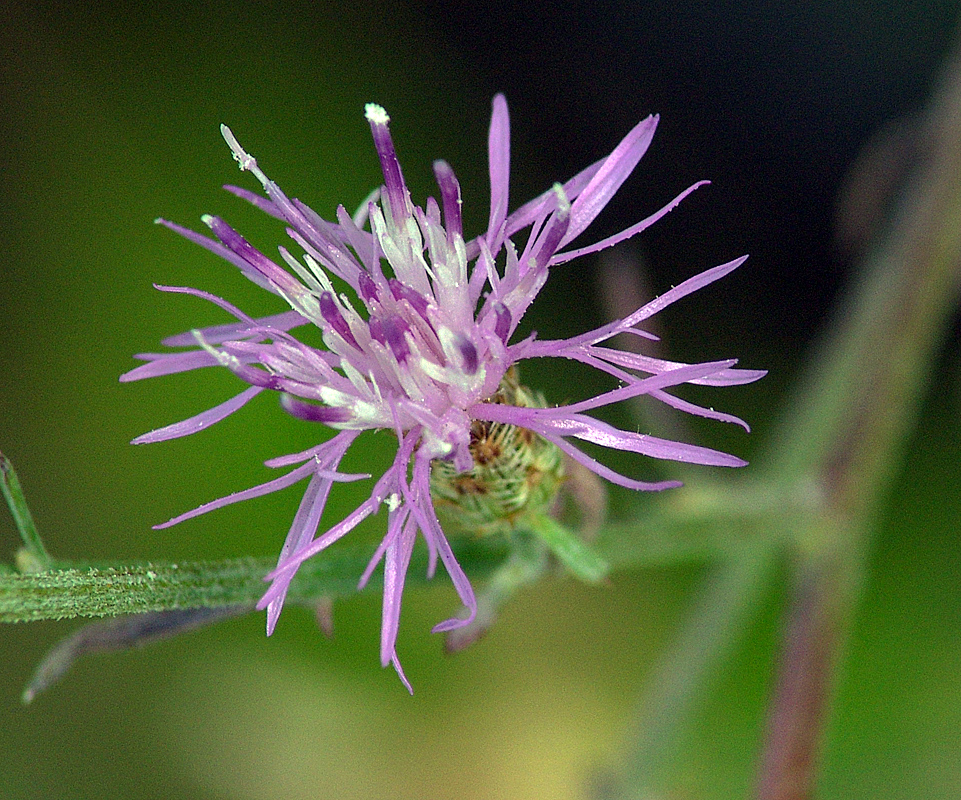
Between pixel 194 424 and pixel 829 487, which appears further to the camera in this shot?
pixel 829 487

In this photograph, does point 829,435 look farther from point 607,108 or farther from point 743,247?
point 607,108

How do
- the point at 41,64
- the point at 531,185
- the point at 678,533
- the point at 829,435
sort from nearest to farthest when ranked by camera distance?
the point at 678,533 < the point at 829,435 < the point at 41,64 < the point at 531,185

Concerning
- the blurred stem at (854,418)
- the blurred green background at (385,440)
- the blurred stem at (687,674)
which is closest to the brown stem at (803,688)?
the blurred stem at (854,418)

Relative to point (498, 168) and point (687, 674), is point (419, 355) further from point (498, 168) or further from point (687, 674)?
point (687, 674)

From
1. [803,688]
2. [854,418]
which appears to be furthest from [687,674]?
[854,418]

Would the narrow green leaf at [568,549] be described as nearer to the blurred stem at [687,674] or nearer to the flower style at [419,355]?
the flower style at [419,355]

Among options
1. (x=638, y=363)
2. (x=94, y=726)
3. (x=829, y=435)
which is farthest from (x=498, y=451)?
(x=94, y=726)
